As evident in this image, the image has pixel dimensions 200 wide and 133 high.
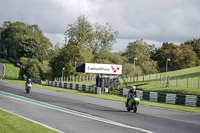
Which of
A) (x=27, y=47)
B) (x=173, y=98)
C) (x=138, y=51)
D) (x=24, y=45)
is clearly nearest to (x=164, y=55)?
(x=138, y=51)

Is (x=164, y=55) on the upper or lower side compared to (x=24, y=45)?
lower

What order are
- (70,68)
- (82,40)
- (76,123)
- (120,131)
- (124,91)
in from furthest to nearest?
(82,40) < (70,68) < (124,91) < (76,123) < (120,131)

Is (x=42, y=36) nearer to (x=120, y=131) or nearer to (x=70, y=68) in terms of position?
(x=70, y=68)

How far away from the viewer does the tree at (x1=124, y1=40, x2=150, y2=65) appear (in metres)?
103

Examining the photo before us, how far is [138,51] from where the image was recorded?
341ft

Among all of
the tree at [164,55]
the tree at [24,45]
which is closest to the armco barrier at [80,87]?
the tree at [164,55]

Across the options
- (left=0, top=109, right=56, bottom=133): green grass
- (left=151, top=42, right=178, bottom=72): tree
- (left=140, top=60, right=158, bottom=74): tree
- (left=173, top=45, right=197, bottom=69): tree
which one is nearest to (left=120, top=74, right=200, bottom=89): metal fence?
(left=0, top=109, right=56, bottom=133): green grass

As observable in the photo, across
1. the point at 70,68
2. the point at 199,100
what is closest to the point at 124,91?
the point at 199,100

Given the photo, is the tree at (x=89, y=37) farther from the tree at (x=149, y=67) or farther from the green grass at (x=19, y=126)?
the green grass at (x=19, y=126)

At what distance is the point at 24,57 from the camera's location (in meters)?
117

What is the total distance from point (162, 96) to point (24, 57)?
88.8 metres

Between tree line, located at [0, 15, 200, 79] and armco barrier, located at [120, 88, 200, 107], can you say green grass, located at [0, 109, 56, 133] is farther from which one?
tree line, located at [0, 15, 200, 79]

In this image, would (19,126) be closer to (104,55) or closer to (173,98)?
(173,98)

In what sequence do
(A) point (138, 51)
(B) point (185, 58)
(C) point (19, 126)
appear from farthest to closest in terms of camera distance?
(A) point (138, 51) < (B) point (185, 58) < (C) point (19, 126)
